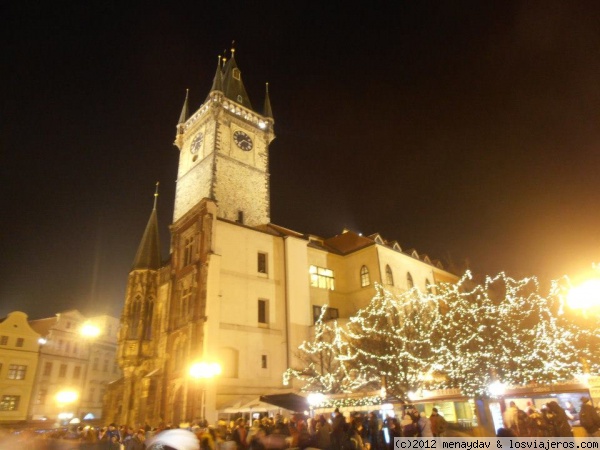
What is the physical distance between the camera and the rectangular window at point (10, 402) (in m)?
41.4

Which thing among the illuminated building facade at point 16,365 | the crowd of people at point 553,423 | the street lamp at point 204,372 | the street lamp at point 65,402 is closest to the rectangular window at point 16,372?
the illuminated building facade at point 16,365

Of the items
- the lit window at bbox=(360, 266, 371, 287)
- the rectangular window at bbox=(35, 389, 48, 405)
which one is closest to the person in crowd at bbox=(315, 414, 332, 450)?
the lit window at bbox=(360, 266, 371, 287)

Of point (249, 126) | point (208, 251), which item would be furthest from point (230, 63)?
point (208, 251)

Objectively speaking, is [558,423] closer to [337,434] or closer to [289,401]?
[337,434]

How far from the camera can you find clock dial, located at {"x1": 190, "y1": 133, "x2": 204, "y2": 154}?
4363 centimetres

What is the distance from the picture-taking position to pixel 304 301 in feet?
103

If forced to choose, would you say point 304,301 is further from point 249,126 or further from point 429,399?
point 249,126

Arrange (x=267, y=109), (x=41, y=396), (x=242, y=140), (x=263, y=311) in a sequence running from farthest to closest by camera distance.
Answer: (x=267, y=109)
(x=41, y=396)
(x=242, y=140)
(x=263, y=311)

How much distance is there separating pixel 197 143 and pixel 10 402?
108ft

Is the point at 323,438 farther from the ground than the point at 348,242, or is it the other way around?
the point at 348,242

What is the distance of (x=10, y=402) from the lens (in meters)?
42.0

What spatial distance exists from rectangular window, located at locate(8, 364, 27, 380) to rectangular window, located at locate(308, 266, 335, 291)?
33919 millimetres

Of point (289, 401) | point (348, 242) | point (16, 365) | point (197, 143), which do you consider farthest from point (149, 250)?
point (16, 365)

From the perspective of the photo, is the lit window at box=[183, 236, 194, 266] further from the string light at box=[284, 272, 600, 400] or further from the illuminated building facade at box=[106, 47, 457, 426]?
the string light at box=[284, 272, 600, 400]
